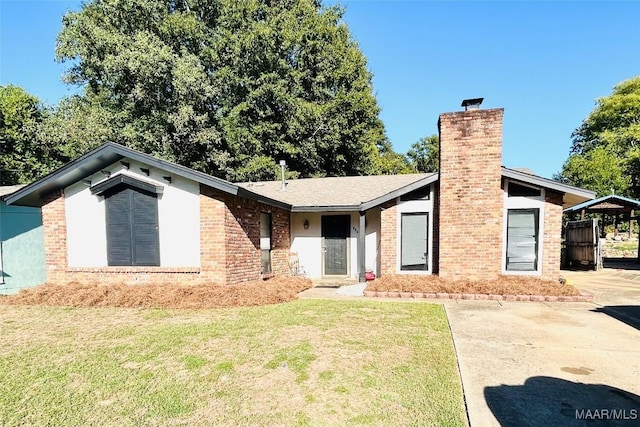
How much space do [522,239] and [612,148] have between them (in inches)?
1210

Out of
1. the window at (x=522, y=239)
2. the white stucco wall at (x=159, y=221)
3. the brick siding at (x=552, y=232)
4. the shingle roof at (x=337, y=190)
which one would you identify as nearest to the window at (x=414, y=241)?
the shingle roof at (x=337, y=190)

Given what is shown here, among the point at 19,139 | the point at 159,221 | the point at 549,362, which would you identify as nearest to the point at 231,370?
the point at 549,362

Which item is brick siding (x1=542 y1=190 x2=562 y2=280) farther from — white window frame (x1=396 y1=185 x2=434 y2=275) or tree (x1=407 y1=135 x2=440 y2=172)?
tree (x1=407 y1=135 x2=440 y2=172)

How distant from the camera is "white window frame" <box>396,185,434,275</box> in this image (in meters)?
9.35

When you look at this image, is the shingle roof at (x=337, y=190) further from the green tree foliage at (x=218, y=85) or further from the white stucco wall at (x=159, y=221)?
the green tree foliage at (x=218, y=85)

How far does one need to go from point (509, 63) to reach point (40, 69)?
24761mm

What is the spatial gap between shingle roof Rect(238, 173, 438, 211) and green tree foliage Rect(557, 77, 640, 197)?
20184 mm

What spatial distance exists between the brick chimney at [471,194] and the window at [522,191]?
0.51m

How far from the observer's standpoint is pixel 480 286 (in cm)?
811

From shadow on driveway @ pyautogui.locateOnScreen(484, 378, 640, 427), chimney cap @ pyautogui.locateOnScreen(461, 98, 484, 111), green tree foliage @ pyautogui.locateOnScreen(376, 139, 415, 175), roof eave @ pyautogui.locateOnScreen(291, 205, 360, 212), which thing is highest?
green tree foliage @ pyautogui.locateOnScreen(376, 139, 415, 175)

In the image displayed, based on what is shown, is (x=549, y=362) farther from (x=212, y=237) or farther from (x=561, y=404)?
(x=212, y=237)

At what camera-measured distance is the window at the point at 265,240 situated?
1008 cm

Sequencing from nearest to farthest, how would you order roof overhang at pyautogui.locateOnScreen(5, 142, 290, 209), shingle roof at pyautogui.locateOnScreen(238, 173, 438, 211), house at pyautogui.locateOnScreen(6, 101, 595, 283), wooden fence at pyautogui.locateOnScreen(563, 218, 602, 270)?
roof overhang at pyautogui.locateOnScreen(5, 142, 290, 209)
house at pyautogui.locateOnScreen(6, 101, 595, 283)
shingle roof at pyautogui.locateOnScreen(238, 173, 438, 211)
wooden fence at pyautogui.locateOnScreen(563, 218, 602, 270)

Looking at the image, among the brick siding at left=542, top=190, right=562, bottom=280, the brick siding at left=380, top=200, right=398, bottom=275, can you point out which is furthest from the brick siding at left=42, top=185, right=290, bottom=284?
the brick siding at left=542, top=190, right=562, bottom=280
